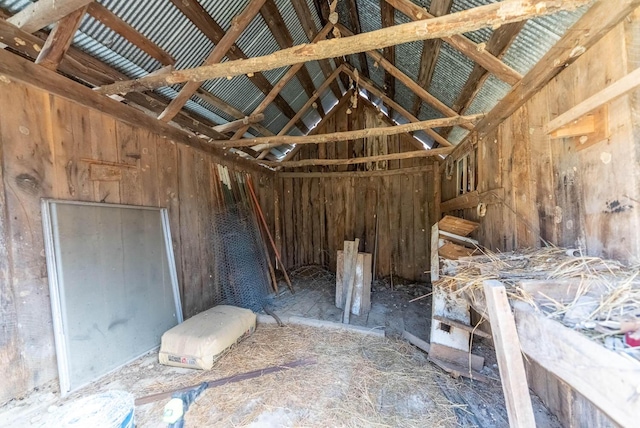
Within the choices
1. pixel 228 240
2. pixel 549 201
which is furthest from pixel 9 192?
pixel 549 201

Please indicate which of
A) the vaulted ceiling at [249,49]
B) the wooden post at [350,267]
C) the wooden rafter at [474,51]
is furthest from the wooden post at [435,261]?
the wooden rafter at [474,51]

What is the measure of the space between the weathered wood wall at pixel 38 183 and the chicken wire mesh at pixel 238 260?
115 centimetres

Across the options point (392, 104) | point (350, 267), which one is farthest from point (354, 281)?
point (392, 104)

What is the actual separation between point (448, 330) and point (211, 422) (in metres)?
2.05

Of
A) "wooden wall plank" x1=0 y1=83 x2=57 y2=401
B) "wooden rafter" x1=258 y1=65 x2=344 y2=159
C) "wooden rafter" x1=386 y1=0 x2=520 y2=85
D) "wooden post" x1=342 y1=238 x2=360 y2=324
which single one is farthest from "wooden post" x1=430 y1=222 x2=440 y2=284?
"wooden wall plank" x1=0 y1=83 x2=57 y2=401

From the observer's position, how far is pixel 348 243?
4207 mm

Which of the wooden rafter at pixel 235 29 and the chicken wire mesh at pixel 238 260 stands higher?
the wooden rafter at pixel 235 29

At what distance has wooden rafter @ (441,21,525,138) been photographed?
193cm

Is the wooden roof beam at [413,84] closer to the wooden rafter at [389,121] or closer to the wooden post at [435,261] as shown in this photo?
the wooden post at [435,261]

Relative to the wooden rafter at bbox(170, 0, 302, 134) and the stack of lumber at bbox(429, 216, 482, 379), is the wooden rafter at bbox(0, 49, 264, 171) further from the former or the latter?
the stack of lumber at bbox(429, 216, 482, 379)

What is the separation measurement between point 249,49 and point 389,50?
1.57 metres

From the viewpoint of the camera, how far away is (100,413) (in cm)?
107

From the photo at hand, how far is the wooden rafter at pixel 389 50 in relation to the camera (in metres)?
2.67

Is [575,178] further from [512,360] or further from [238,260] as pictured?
[238,260]
